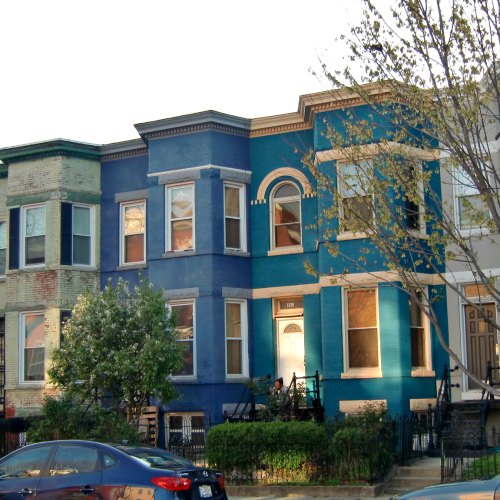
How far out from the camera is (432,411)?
19.4m

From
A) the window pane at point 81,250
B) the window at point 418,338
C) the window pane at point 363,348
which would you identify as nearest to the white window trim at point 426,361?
the window at point 418,338

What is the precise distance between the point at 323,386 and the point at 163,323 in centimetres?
414

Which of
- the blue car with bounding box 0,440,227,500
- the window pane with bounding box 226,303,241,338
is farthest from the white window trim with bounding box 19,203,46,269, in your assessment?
the blue car with bounding box 0,440,227,500

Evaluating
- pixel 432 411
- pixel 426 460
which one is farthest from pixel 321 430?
pixel 432 411

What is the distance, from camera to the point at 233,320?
23.1m

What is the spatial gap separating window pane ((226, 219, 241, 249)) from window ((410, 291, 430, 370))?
194 inches

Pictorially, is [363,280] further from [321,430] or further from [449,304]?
[321,430]

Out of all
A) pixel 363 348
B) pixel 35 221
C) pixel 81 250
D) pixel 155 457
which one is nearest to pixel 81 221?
pixel 81 250

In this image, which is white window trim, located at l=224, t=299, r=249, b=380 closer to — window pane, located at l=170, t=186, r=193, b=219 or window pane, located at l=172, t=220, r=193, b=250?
window pane, located at l=172, t=220, r=193, b=250

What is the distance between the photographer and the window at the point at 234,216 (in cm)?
2325

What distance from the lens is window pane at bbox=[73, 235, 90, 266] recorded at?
80.8ft

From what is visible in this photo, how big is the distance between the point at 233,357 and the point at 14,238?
23.0ft

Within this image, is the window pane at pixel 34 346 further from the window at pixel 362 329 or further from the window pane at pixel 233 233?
the window at pixel 362 329

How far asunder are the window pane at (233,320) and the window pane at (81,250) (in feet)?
14.4
